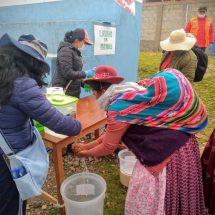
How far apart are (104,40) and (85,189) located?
138 inches

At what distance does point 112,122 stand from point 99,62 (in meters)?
3.63

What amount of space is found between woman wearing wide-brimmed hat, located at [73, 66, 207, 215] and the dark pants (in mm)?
587

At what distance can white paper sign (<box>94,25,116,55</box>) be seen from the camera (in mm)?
4812

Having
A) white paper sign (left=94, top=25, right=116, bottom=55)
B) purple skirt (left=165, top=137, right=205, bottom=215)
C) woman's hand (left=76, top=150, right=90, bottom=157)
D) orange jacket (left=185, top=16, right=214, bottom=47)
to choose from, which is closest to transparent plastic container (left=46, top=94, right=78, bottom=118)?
woman's hand (left=76, top=150, right=90, bottom=157)

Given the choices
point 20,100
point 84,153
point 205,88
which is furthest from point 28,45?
point 205,88

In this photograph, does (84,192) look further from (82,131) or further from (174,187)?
(174,187)

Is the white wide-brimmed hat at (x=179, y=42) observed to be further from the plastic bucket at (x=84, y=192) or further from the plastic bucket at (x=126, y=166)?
the plastic bucket at (x=84, y=192)

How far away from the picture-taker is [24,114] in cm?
154

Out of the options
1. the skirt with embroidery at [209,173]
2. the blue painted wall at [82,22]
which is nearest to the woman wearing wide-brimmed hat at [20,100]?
the skirt with embroidery at [209,173]

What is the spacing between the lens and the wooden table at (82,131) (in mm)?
2123

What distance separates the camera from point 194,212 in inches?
70.1

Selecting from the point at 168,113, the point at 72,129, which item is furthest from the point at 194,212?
the point at 72,129

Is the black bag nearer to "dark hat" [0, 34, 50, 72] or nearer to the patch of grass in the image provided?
the patch of grass

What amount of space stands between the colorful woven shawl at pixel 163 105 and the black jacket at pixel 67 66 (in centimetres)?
181
